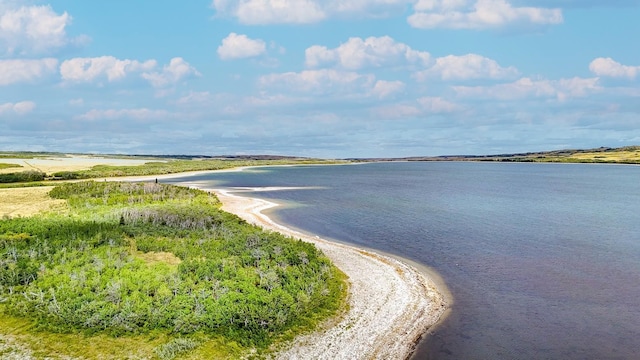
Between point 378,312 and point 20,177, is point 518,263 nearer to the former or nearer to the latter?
point 378,312

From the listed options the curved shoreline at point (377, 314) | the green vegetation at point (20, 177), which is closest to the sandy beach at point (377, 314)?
the curved shoreline at point (377, 314)

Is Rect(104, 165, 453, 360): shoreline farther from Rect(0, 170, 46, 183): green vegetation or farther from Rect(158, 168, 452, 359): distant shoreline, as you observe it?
Rect(0, 170, 46, 183): green vegetation

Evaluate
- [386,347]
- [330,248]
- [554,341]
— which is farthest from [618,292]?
[330,248]

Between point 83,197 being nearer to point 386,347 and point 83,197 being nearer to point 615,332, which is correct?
point 386,347

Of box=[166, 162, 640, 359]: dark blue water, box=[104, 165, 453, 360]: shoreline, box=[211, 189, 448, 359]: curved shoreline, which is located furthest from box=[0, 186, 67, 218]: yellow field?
box=[211, 189, 448, 359]: curved shoreline

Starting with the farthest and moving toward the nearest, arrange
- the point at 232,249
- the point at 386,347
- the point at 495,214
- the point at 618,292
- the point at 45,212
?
A: the point at 495,214 → the point at 45,212 → the point at 232,249 → the point at 618,292 → the point at 386,347

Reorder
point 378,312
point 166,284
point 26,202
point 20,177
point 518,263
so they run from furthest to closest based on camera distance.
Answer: point 20,177, point 26,202, point 518,263, point 378,312, point 166,284

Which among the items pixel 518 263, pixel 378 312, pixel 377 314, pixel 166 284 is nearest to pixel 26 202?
pixel 166 284
